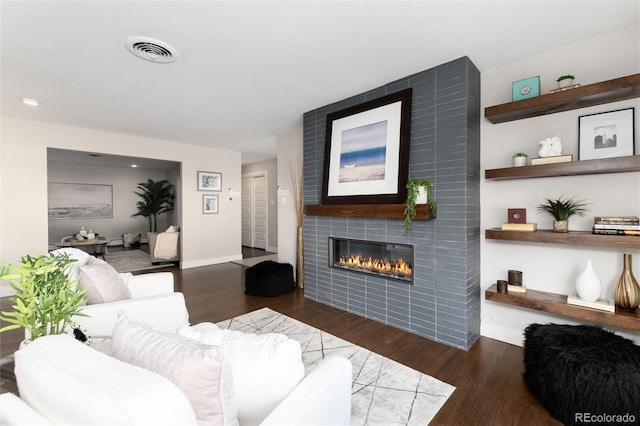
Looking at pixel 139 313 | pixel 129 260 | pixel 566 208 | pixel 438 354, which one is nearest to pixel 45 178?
pixel 129 260

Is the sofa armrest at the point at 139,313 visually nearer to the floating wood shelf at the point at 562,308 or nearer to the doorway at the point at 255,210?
the floating wood shelf at the point at 562,308

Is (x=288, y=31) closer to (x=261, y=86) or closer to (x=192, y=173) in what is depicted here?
(x=261, y=86)

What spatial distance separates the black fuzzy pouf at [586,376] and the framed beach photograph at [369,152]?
61.8 inches

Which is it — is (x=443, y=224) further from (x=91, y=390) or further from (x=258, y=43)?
(x=91, y=390)

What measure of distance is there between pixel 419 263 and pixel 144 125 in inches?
173

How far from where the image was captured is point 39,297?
1.08 meters

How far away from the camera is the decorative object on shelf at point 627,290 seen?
197 centimetres

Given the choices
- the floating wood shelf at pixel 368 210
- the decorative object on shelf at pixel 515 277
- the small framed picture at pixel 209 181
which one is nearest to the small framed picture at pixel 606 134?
the decorative object on shelf at pixel 515 277

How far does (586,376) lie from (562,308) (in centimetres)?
65

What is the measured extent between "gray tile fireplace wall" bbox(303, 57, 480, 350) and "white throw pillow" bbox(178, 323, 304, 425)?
1958 millimetres

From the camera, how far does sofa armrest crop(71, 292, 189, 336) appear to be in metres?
1.79

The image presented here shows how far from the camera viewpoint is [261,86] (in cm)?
305

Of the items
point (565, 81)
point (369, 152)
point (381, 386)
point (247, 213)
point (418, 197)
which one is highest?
point (565, 81)

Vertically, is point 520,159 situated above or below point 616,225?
above
